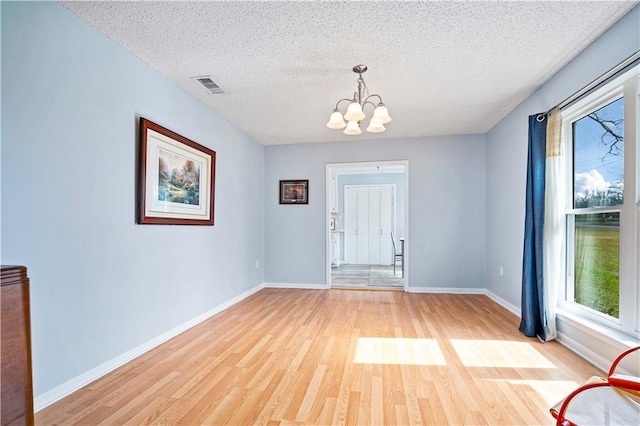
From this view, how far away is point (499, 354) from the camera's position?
2.45 m

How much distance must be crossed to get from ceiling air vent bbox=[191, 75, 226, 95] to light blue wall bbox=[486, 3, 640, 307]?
121 inches

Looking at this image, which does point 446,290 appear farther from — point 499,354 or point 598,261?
point 598,261

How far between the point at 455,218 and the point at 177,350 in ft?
13.4

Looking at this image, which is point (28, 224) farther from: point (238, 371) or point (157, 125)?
point (238, 371)

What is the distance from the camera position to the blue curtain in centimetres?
276

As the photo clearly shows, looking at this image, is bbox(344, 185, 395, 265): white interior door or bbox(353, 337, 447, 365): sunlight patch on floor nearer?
bbox(353, 337, 447, 365): sunlight patch on floor

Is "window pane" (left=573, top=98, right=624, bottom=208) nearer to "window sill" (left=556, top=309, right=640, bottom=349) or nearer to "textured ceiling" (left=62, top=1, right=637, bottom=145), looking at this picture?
"textured ceiling" (left=62, top=1, right=637, bottom=145)

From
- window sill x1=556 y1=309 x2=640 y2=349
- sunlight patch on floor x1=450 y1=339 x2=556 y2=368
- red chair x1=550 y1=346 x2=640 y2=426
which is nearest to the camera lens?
red chair x1=550 y1=346 x2=640 y2=426

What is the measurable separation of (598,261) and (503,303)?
66.0 inches

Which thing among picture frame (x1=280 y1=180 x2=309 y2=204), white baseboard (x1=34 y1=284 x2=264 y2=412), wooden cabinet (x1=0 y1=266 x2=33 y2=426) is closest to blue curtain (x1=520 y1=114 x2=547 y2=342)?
picture frame (x1=280 y1=180 x2=309 y2=204)

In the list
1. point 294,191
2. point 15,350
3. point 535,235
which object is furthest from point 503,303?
point 15,350

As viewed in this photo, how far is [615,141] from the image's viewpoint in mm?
2221

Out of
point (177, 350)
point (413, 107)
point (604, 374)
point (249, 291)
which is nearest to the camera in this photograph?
point (604, 374)

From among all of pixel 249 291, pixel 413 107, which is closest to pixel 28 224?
pixel 249 291
